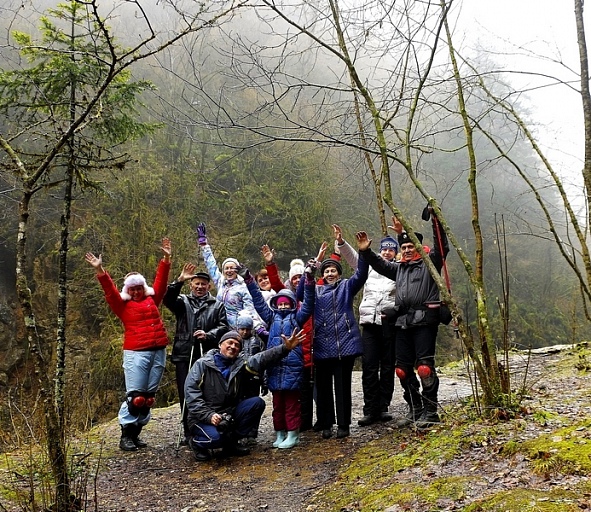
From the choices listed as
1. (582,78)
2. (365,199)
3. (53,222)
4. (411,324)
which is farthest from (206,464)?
(365,199)

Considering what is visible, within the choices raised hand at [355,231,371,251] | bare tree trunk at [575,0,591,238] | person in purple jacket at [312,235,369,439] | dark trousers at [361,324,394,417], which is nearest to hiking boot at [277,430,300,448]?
person in purple jacket at [312,235,369,439]

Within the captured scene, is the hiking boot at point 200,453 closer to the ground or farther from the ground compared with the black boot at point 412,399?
closer to the ground

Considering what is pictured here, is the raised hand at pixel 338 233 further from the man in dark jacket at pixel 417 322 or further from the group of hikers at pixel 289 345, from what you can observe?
the man in dark jacket at pixel 417 322

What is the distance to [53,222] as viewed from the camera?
43.0 feet

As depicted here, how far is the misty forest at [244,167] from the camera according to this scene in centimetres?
432

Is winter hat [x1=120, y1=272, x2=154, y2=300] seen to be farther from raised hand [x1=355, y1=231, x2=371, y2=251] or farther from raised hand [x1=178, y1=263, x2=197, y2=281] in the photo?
raised hand [x1=355, y1=231, x2=371, y2=251]

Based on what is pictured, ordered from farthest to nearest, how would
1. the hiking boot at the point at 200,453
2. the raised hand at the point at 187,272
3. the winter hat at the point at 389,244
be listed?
the winter hat at the point at 389,244, the raised hand at the point at 187,272, the hiking boot at the point at 200,453

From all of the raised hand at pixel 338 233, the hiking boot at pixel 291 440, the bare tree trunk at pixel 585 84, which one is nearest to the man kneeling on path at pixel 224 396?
the hiking boot at pixel 291 440

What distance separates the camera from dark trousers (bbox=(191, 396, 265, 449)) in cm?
486

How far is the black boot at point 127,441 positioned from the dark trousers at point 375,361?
266 centimetres

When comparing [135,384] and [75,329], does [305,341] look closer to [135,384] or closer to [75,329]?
[135,384]

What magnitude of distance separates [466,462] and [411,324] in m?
1.49

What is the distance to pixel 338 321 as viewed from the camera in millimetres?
5293

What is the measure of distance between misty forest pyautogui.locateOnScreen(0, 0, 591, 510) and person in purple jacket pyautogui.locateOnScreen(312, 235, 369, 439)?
1.05 m
